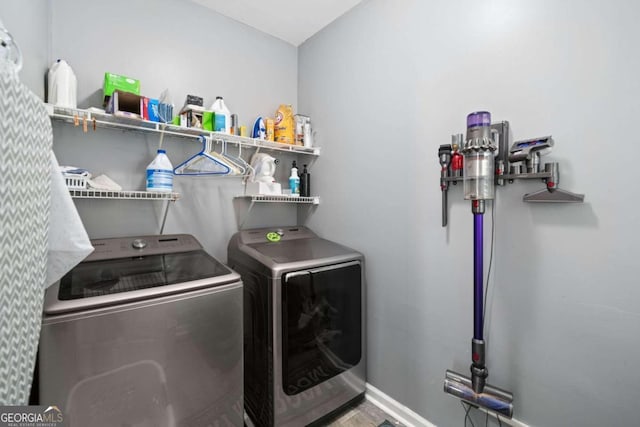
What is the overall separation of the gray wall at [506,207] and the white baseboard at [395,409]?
4 centimetres

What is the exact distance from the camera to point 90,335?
965 mm

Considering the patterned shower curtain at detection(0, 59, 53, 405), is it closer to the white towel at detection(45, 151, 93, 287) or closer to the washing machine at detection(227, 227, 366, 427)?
the white towel at detection(45, 151, 93, 287)

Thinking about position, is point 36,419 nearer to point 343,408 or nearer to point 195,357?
point 195,357

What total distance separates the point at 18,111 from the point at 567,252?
1.81 metres

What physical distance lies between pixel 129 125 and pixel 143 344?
117cm

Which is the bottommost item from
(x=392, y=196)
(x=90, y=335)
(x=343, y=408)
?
(x=343, y=408)

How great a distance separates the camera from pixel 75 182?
1.31 metres

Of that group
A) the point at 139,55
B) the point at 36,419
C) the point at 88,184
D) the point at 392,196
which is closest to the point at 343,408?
the point at 392,196

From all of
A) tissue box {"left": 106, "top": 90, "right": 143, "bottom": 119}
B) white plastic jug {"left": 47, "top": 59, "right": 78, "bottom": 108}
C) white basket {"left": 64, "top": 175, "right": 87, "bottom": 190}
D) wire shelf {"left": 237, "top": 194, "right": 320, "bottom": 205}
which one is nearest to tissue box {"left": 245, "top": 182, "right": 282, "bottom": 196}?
wire shelf {"left": 237, "top": 194, "right": 320, "bottom": 205}

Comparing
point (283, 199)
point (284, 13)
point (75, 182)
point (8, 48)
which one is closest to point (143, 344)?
point (75, 182)

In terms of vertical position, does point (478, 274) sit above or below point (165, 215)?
below

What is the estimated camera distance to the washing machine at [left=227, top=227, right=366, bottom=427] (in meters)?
1.45

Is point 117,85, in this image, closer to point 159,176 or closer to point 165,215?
point 159,176

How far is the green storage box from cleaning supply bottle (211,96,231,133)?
0.44m
